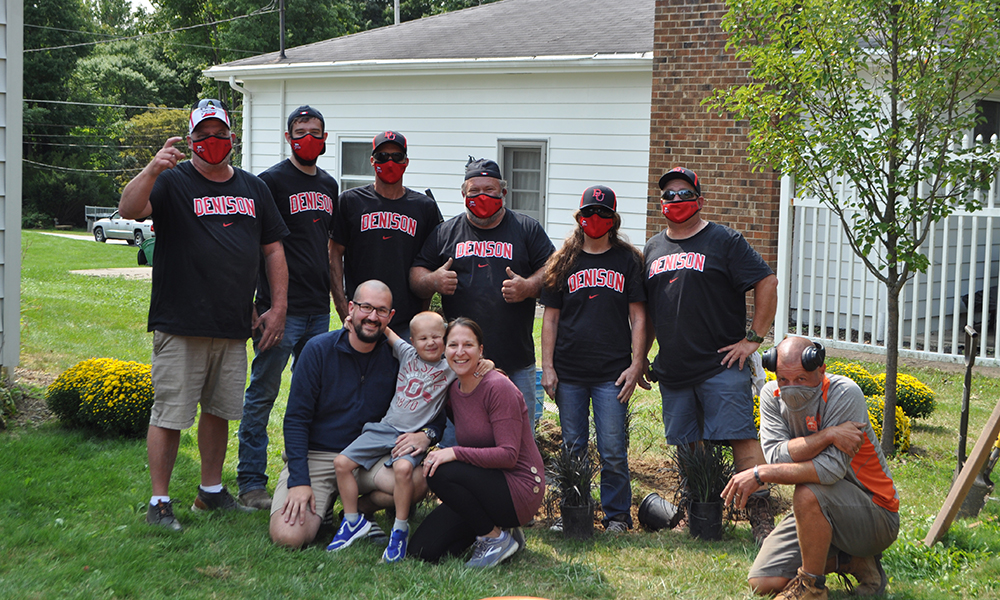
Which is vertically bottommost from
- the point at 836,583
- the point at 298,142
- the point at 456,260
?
the point at 836,583

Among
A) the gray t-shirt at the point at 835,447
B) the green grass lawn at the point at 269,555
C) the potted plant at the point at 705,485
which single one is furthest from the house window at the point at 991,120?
the gray t-shirt at the point at 835,447

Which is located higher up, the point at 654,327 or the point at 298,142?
the point at 298,142

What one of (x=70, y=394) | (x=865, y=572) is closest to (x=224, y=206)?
(x=70, y=394)

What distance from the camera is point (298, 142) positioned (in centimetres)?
508

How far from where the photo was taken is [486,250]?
4945 millimetres

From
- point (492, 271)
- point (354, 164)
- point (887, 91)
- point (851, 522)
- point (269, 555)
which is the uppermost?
point (354, 164)

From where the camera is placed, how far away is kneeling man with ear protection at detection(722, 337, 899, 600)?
3670 mm

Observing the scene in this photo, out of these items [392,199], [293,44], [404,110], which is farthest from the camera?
[293,44]

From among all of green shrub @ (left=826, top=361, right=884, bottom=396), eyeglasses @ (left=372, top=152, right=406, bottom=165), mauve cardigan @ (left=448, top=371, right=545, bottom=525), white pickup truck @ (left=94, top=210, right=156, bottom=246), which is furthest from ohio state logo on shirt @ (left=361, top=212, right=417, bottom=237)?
white pickup truck @ (left=94, top=210, right=156, bottom=246)

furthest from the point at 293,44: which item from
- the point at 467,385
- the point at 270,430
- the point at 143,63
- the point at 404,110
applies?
the point at 467,385

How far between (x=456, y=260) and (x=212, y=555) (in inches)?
80.2

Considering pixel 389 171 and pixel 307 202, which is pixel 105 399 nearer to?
pixel 307 202

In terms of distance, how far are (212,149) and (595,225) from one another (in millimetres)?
2093

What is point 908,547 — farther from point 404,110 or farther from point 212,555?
→ point 404,110
